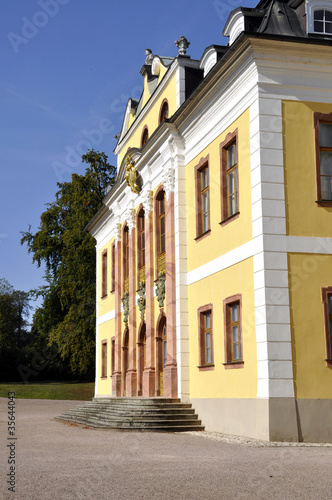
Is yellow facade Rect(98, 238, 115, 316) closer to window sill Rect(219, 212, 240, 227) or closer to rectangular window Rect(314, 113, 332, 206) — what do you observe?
window sill Rect(219, 212, 240, 227)

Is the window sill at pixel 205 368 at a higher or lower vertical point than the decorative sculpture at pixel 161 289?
lower

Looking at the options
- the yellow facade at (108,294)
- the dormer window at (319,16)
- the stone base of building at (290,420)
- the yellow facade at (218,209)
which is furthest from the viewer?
the yellow facade at (108,294)

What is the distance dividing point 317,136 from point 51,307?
31.9 meters

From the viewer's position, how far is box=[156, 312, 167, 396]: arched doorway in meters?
22.3

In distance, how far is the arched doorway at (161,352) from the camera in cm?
2234

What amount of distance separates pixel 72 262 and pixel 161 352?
2070cm

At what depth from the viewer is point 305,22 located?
17188 millimetres

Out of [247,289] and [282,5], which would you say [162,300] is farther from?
[282,5]

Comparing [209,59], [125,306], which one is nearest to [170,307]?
[125,306]

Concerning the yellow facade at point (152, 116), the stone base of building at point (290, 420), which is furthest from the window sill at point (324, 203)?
the yellow facade at point (152, 116)

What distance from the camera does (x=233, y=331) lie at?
56.2 feet

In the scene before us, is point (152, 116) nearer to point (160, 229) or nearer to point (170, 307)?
point (160, 229)

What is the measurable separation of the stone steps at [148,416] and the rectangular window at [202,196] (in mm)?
4600

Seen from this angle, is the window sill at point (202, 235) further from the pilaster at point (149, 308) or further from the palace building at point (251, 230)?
the pilaster at point (149, 308)
